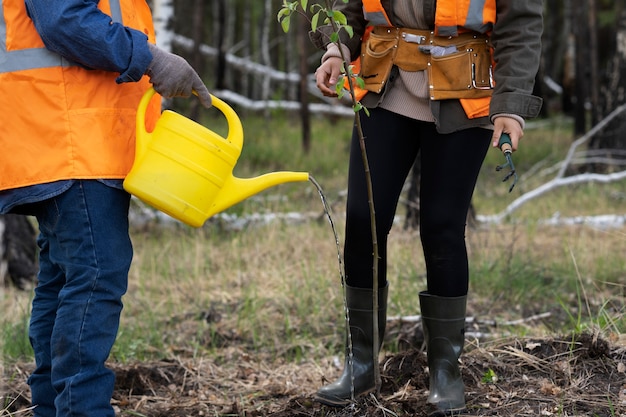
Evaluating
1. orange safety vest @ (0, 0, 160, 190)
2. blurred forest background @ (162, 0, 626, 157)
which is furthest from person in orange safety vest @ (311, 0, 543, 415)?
blurred forest background @ (162, 0, 626, 157)

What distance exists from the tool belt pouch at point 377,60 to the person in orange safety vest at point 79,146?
0.59 meters

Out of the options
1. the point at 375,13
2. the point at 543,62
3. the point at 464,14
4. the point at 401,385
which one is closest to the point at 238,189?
the point at 375,13

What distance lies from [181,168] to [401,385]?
3.99ft

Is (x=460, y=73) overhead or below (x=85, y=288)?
overhead

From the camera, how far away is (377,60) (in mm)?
2627

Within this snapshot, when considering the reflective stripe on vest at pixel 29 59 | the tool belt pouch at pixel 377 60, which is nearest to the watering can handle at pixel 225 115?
the reflective stripe on vest at pixel 29 59

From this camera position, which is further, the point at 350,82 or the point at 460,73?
the point at 460,73

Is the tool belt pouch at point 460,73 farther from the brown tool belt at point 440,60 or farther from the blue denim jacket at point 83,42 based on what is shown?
the blue denim jacket at point 83,42

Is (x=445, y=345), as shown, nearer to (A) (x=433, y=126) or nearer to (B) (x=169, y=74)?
(A) (x=433, y=126)

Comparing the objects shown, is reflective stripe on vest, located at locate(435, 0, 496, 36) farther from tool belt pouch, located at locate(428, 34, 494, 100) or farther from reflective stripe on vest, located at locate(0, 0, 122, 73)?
reflective stripe on vest, located at locate(0, 0, 122, 73)

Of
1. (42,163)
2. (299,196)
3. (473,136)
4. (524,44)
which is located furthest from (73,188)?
(299,196)

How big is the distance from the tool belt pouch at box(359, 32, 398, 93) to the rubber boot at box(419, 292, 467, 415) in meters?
0.72

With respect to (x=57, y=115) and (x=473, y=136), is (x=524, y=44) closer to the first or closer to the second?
(x=473, y=136)

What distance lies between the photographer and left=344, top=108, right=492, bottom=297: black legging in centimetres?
257
